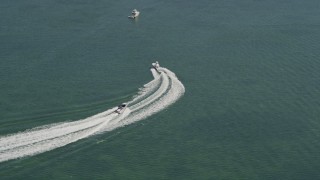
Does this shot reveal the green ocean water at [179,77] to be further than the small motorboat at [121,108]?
No

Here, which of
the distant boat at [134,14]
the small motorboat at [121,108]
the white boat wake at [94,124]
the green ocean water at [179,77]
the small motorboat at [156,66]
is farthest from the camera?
the distant boat at [134,14]

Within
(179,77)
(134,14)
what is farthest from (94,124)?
(134,14)

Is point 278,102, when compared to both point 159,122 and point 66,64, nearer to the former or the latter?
point 159,122

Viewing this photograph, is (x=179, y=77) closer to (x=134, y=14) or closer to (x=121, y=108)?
(x=121, y=108)

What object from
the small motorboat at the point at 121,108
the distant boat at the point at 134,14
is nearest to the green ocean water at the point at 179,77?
the distant boat at the point at 134,14

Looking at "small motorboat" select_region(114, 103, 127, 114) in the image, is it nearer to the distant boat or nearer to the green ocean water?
the green ocean water

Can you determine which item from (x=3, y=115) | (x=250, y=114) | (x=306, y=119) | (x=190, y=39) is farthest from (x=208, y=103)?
(x=3, y=115)

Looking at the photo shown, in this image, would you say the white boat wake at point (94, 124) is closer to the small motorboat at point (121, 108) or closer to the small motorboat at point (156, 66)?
the small motorboat at point (121, 108)
